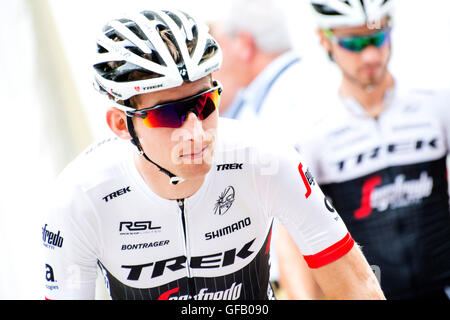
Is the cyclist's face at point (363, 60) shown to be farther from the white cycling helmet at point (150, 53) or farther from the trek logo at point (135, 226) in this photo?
the trek logo at point (135, 226)

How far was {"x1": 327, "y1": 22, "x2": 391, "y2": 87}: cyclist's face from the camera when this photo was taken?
177 inches

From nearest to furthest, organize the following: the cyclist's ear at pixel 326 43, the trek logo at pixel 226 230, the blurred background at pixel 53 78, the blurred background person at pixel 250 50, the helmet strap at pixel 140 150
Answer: the helmet strap at pixel 140 150
the trek logo at pixel 226 230
the cyclist's ear at pixel 326 43
the blurred background at pixel 53 78
the blurred background person at pixel 250 50

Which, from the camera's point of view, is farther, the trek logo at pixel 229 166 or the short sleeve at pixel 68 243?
the trek logo at pixel 229 166

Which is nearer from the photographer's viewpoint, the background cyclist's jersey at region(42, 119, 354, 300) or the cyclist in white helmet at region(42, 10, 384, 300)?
the cyclist in white helmet at region(42, 10, 384, 300)

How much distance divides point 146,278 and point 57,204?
1.87 feet

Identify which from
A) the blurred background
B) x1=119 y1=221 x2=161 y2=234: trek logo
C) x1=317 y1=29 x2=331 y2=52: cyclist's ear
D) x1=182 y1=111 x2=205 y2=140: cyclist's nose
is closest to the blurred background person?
the blurred background

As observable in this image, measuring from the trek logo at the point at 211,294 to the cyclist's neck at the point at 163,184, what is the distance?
0.48 meters

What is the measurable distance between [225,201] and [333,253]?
549mm

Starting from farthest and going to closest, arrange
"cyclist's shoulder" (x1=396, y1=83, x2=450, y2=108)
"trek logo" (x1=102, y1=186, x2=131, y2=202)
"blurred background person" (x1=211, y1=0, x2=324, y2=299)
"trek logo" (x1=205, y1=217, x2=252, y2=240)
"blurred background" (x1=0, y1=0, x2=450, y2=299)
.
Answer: "blurred background person" (x1=211, y1=0, x2=324, y2=299) → "blurred background" (x1=0, y1=0, x2=450, y2=299) → "cyclist's shoulder" (x1=396, y1=83, x2=450, y2=108) → "trek logo" (x1=205, y1=217, x2=252, y2=240) → "trek logo" (x1=102, y1=186, x2=131, y2=202)

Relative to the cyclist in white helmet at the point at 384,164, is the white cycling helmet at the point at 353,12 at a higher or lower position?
higher

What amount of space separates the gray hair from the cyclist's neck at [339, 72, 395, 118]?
2.80 m

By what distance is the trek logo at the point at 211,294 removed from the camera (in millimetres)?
3232

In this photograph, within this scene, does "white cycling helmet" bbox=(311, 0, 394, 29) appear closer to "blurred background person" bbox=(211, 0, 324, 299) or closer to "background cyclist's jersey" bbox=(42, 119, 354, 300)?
"background cyclist's jersey" bbox=(42, 119, 354, 300)

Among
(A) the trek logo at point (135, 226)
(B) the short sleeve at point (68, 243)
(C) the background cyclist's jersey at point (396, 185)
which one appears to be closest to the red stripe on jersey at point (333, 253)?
(A) the trek logo at point (135, 226)
